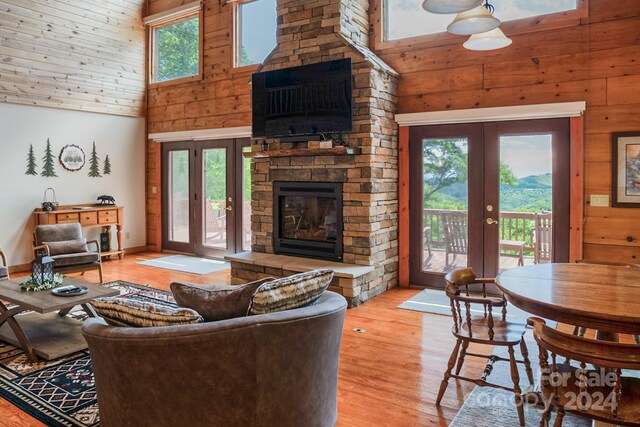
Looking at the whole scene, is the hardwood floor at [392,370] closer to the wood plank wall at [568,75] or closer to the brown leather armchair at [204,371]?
the brown leather armchair at [204,371]

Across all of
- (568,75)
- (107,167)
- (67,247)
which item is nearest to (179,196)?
(107,167)

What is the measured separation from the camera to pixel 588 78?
4.60 meters

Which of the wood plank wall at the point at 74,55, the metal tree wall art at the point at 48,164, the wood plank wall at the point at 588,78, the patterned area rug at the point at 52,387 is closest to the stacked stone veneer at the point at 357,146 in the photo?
the wood plank wall at the point at 588,78

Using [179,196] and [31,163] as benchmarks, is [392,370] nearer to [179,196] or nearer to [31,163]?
[179,196]

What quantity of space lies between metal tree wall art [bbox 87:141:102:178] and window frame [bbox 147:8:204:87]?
5.36ft

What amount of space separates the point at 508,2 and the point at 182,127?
5.31m

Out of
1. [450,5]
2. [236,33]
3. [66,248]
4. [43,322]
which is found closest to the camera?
[450,5]

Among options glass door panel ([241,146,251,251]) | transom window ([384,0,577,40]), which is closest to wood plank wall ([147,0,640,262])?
transom window ([384,0,577,40])

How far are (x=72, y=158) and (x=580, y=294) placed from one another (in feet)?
24.2

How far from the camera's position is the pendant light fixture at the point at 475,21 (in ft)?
9.85

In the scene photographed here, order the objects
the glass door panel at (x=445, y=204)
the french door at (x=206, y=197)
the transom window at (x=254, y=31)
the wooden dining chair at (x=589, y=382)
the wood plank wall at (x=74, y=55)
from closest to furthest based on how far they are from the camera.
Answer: the wooden dining chair at (x=589, y=382)
the glass door panel at (x=445, y=204)
the wood plank wall at (x=74, y=55)
the transom window at (x=254, y=31)
the french door at (x=206, y=197)

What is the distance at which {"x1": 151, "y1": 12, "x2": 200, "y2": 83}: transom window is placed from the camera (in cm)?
775

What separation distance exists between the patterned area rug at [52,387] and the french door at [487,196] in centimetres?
382

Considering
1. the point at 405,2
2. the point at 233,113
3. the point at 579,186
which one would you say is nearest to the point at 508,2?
the point at 405,2
